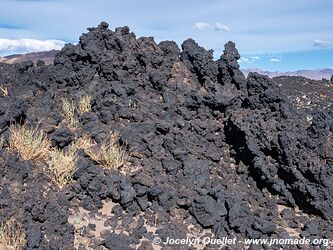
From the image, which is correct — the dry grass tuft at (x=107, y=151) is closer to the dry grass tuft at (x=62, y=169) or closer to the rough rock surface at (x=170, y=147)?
the rough rock surface at (x=170, y=147)

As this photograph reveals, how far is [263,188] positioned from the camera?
6445 mm

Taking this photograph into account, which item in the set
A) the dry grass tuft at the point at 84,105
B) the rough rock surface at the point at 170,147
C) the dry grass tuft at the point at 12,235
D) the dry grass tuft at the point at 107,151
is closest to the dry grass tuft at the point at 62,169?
the rough rock surface at the point at 170,147

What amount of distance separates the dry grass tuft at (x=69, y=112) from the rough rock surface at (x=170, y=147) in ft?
0.39

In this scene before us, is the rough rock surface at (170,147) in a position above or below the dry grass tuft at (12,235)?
above

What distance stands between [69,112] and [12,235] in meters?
2.96

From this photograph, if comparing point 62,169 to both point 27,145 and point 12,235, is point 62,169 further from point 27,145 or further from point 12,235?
point 12,235

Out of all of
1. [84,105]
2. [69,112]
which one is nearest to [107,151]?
[69,112]

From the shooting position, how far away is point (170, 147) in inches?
263

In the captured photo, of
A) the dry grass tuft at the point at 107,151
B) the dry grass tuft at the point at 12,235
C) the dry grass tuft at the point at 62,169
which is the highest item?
the dry grass tuft at the point at 107,151

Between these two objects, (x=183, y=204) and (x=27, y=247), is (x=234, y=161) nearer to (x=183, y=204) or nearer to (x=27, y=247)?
(x=183, y=204)

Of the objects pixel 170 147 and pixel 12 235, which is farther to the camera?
pixel 170 147

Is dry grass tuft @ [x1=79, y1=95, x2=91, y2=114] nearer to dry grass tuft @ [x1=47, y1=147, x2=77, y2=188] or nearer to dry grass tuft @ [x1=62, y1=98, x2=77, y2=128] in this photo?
dry grass tuft @ [x1=62, y1=98, x2=77, y2=128]

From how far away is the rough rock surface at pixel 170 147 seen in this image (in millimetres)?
5434

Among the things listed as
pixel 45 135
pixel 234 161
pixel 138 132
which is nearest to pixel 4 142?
pixel 45 135
